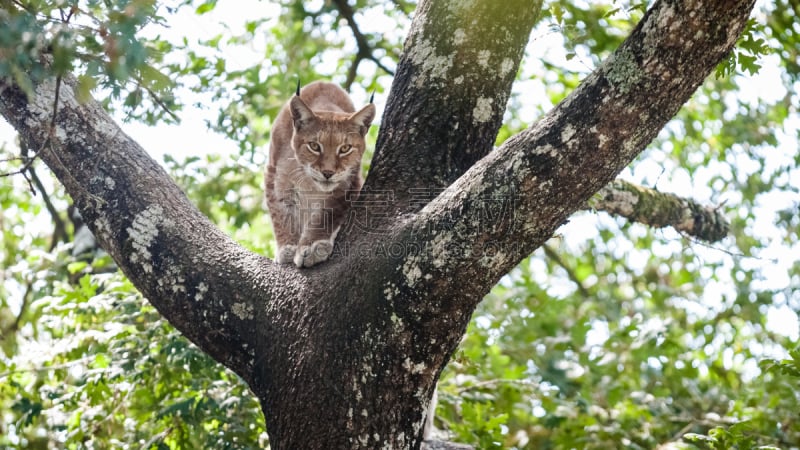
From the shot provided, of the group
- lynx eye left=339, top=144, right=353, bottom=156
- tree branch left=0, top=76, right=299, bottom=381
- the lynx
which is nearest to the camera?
tree branch left=0, top=76, right=299, bottom=381

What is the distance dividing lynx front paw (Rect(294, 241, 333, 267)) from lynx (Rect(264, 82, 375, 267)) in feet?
2.99

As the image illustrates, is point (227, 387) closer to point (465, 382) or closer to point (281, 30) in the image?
point (465, 382)

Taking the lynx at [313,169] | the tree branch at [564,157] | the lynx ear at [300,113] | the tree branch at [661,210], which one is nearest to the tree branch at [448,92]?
the tree branch at [564,157]

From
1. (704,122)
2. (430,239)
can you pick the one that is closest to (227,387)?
(430,239)

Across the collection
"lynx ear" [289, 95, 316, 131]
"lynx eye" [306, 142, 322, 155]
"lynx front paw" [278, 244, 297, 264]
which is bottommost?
"lynx front paw" [278, 244, 297, 264]

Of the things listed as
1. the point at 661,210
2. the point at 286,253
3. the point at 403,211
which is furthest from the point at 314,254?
the point at 661,210

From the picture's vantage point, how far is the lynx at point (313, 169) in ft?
16.3

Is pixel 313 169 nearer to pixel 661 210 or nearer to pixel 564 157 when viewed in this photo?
pixel 661 210

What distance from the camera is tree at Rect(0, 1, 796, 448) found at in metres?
2.72

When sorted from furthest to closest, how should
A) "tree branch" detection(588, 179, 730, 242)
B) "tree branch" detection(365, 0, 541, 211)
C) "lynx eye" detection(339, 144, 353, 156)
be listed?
"lynx eye" detection(339, 144, 353, 156)
"tree branch" detection(588, 179, 730, 242)
"tree branch" detection(365, 0, 541, 211)

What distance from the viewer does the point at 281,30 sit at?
8.20 m

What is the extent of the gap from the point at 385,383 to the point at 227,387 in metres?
1.95

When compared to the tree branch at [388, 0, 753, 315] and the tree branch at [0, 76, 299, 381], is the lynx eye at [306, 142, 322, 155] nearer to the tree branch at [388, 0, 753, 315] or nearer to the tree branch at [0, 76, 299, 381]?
the tree branch at [0, 76, 299, 381]

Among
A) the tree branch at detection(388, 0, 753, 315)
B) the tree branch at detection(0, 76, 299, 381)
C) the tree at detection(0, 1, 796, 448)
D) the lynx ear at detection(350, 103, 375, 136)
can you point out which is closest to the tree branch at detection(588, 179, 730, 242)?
the tree at detection(0, 1, 796, 448)
